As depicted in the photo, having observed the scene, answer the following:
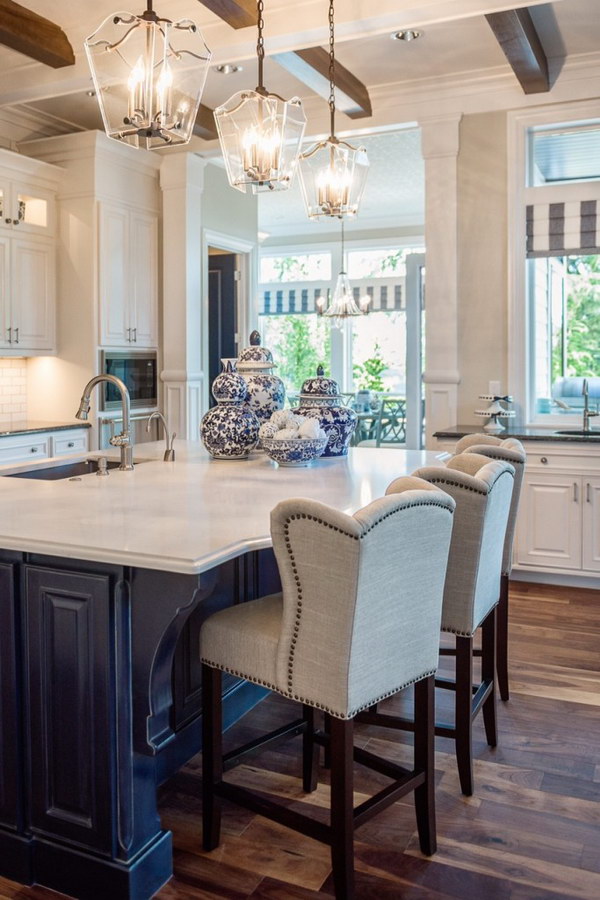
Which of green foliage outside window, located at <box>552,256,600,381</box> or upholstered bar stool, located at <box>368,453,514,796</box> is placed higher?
green foliage outside window, located at <box>552,256,600,381</box>

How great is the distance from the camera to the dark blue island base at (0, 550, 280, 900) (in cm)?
184

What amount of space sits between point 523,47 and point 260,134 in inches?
84.9

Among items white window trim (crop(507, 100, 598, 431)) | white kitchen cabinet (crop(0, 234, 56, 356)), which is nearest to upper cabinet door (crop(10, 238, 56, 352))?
white kitchen cabinet (crop(0, 234, 56, 356))

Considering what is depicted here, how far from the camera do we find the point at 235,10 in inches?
144

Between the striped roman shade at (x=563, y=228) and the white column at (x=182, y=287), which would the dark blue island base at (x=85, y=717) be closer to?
the striped roman shade at (x=563, y=228)

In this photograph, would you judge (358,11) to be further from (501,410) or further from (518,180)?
(501,410)

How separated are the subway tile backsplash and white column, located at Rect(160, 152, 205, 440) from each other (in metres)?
1.03

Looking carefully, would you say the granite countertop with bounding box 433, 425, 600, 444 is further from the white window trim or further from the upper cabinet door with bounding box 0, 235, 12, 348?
the upper cabinet door with bounding box 0, 235, 12, 348

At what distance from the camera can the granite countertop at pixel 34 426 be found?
498 centimetres

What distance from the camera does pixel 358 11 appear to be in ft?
12.2

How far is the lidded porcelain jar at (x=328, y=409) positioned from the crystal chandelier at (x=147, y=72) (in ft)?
4.14

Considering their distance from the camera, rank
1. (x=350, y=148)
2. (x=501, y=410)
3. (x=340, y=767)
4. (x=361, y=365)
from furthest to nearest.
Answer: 1. (x=361, y=365)
2. (x=501, y=410)
3. (x=350, y=148)
4. (x=340, y=767)

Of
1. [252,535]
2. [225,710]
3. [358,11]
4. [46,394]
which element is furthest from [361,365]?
[252,535]

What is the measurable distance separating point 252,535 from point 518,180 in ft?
12.6
